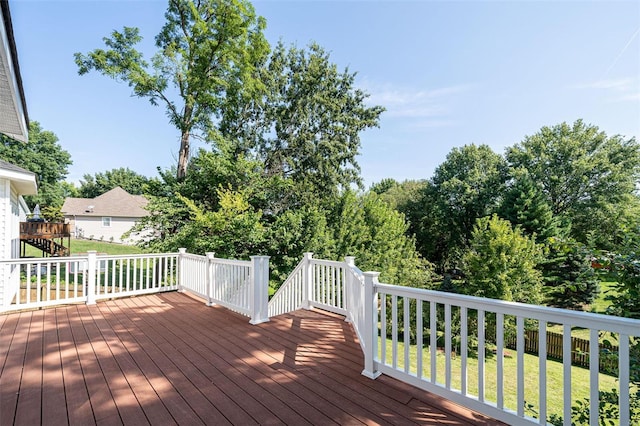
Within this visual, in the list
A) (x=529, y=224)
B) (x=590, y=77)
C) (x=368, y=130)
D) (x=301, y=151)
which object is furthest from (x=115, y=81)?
(x=529, y=224)

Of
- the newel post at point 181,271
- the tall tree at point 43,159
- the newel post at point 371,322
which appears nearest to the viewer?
the newel post at point 371,322

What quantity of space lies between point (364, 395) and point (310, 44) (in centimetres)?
1594

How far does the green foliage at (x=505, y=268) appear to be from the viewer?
12.3 m

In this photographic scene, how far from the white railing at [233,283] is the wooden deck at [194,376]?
276mm

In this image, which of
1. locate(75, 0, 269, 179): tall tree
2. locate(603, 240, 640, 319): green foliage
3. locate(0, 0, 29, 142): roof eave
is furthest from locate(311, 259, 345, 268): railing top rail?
locate(75, 0, 269, 179): tall tree

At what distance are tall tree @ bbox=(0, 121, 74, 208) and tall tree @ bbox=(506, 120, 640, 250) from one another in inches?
1650

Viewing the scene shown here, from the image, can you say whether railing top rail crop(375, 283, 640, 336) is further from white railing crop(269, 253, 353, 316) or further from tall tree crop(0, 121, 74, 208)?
tall tree crop(0, 121, 74, 208)

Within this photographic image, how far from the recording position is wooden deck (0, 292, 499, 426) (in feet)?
7.25

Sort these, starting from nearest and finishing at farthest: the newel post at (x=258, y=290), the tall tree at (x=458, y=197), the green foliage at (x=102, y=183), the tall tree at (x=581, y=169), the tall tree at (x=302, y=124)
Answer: the newel post at (x=258, y=290)
the tall tree at (x=302, y=124)
the tall tree at (x=581, y=169)
the tall tree at (x=458, y=197)
the green foliage at (x=102, y=183)

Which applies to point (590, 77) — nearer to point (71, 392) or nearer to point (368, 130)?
point (368, 130)

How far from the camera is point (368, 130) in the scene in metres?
15.9

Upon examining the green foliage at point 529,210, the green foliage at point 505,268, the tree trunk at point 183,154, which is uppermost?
the tree trunk at point 183,154

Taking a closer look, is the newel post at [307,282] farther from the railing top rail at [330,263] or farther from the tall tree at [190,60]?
the tall tree at [190,60]

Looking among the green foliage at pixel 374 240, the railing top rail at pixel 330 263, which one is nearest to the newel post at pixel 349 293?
the railing top rail at pixel 330 263
